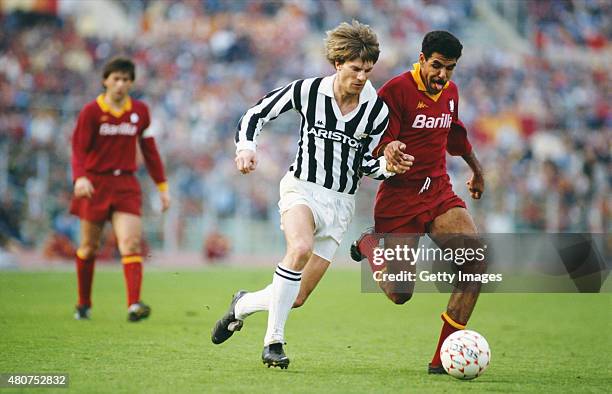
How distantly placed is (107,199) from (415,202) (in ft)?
12.3

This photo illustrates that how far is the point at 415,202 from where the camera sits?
7.03 m

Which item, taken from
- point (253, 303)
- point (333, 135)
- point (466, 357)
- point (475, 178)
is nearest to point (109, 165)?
point (253, 303)

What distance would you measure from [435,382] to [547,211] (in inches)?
638

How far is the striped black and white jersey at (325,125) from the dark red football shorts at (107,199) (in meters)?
3.40

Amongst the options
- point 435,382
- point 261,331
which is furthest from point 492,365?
point 261,331

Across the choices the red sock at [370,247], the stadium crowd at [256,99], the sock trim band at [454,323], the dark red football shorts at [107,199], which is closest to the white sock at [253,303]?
the red sock at [370,247]

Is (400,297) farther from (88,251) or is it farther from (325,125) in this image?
(88,251)

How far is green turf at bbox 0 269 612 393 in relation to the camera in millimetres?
5938

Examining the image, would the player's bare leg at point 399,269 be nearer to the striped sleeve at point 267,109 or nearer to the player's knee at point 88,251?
the striped sleeve at point 267,109

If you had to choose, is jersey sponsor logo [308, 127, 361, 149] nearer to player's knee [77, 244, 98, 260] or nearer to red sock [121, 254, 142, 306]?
red sock [121, 254, 142, 306]

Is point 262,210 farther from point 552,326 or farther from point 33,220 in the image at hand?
point 552,326

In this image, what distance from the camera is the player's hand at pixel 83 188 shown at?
9195 mm

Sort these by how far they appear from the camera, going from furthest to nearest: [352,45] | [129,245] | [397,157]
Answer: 1. [129,245]
2. [352,45]
3. [397,157]

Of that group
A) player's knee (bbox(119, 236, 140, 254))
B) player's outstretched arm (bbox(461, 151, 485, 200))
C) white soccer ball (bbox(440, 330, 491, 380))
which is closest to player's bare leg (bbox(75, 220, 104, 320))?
player's knee (bbox(119, 236, 140, 254))
